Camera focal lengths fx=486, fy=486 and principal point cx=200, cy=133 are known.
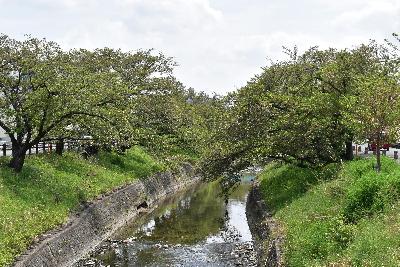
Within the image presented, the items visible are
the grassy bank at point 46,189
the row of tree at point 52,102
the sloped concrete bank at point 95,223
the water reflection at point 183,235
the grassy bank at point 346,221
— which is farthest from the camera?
the row of tree at point 52,102

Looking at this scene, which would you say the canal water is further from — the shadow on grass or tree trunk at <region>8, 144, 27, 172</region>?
tree trunk at <region>8, 144, 27, 172</region>

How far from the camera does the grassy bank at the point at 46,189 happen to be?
74.8 feet

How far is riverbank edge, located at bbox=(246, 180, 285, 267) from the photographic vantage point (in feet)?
68.2

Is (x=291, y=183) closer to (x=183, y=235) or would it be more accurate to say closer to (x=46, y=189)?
(x=183, y=235)

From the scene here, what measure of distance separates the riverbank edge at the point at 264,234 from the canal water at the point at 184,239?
723 millimetres

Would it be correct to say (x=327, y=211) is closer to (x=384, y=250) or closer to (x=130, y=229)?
(x=384, y=250)

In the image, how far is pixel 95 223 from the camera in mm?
31031

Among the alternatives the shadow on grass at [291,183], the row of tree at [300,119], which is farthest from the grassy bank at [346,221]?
the row of tree at [300,119]

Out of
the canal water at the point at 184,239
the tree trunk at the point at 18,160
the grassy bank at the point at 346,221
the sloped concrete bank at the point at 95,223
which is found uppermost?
the tree trunk at the point at 18,160

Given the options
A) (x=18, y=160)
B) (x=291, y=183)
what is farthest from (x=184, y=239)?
(x=18, y=160)

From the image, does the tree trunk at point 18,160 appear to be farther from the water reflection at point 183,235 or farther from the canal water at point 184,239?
the water reflection at point 183,235

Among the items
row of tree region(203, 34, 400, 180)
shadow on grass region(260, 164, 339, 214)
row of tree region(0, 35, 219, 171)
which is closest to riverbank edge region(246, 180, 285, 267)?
shadow on grass region(260, 164, 339, 214)

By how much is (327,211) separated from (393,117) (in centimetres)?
698

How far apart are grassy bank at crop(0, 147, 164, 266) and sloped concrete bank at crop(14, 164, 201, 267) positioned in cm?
63
